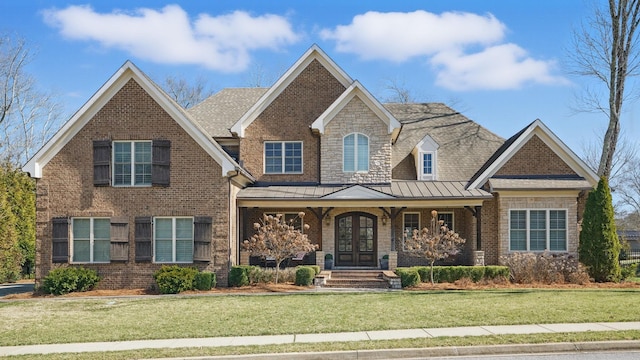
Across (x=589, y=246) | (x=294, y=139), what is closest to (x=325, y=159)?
(x=294, y=139)

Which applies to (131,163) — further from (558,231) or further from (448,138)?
(558,231)

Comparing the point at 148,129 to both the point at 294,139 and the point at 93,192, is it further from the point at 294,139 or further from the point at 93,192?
the point at 294,139

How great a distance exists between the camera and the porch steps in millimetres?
19562

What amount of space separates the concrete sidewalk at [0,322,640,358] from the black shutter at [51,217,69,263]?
9.05 meters

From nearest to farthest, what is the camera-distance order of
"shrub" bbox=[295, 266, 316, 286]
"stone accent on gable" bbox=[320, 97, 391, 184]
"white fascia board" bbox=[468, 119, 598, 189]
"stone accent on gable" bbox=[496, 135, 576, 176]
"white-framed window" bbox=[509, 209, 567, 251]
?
"shrub" bbox=[295, 266, 316, 286]
"white-framed window" bbox=[509, 209, 567, 251]
"white fascia board" bbox=[468, 119, 598, 189]
"stone accent on gable" bbox=[496, 135, 576, 176]
"stone accent on gable" bbox=[320, 97, 391, 184]

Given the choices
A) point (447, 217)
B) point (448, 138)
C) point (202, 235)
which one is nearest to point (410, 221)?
point (447, 217)

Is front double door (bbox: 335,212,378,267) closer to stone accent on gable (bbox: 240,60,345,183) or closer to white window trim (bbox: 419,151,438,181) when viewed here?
stone accent on gable (bbox: 240,60,345,183)

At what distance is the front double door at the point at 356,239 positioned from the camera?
22.8 meters

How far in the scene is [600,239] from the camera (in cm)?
1975

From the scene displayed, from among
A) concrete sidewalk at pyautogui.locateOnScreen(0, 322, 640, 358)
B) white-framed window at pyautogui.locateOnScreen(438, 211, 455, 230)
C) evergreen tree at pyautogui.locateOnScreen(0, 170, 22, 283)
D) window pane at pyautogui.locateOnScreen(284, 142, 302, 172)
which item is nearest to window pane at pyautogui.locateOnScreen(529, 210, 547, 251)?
white-framed window at pyautogui.locateOnScreen(438, 211, 455, 230)

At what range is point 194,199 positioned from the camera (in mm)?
19297

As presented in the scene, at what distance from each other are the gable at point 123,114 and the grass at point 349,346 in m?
10.1

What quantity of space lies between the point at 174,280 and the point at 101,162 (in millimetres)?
5045

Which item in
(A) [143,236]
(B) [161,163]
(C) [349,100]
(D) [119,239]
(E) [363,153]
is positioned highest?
(C) [349,100]
